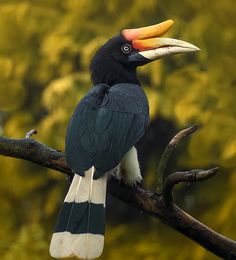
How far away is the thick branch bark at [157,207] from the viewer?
3016 mm

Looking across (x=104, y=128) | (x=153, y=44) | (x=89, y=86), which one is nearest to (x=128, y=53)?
(x=153, y=44)

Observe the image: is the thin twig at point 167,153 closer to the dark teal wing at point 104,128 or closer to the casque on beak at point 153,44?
the dark teal wing at point 104,128

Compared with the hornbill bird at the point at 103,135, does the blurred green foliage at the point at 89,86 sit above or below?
below

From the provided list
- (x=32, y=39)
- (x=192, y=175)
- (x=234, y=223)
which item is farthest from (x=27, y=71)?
(x=192, y=175)

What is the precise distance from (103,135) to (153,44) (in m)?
0.70

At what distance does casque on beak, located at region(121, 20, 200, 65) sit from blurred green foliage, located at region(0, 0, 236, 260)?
5.74 feet

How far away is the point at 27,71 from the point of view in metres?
6.39

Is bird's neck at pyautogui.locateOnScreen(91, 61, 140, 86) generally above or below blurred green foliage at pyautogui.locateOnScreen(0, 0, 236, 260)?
above

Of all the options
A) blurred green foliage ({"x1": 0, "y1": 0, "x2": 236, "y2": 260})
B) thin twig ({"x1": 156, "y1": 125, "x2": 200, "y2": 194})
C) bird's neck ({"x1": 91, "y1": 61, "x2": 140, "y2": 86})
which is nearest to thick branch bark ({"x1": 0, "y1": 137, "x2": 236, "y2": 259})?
thin twig ({"x1": 156, "y1": 125, "x2": 200, "y2": 194})

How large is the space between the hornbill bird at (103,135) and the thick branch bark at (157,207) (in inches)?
3.5

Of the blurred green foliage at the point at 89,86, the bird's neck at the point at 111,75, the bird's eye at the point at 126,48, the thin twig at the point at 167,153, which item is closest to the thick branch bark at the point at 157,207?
the thin twig at the point at 167,153

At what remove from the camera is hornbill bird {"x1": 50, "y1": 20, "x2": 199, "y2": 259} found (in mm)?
2982

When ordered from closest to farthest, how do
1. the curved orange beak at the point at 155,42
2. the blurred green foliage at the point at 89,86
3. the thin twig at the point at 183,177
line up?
1. the thin twig at the point at 183,177
2. the curved orange beak at the point at 155,42
3. the blurred green foliage at the point at 89,86

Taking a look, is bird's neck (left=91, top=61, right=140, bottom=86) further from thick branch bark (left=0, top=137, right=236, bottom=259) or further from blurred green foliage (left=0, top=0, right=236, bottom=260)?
blurred green foliage (left=0, top=0, right=236, bottom=260)
